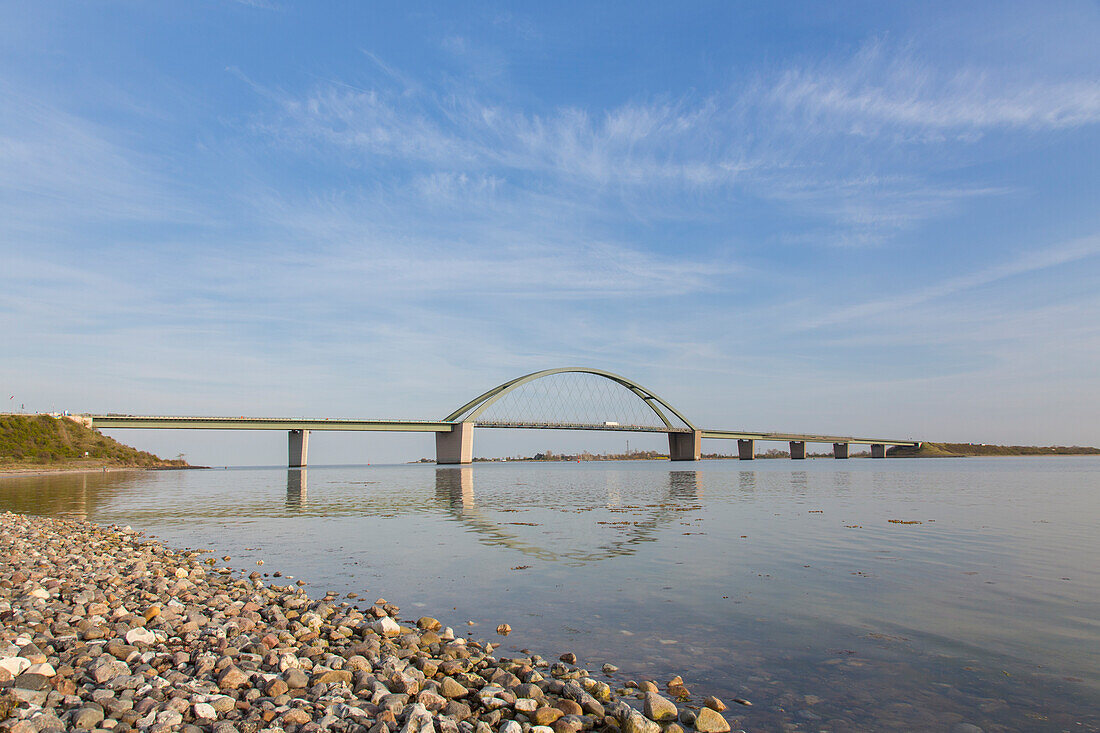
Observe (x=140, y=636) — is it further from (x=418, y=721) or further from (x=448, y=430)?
(x=448, y=430)

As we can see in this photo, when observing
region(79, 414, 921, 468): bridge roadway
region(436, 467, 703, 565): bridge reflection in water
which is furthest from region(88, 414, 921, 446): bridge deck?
region(436, 467, 703, 565): bridge reflection in water

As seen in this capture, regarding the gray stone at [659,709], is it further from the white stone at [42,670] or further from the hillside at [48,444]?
the hillside at [48,444]

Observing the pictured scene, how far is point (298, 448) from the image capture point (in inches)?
4173

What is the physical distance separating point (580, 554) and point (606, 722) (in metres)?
9.66

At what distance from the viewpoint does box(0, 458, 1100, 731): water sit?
6.54 meters

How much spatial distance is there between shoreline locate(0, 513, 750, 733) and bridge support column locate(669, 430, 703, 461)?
439 ft

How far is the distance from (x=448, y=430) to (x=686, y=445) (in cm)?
5611

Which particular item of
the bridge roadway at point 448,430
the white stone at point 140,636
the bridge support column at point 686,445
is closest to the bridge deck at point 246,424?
the bridge roadway at point 448,430

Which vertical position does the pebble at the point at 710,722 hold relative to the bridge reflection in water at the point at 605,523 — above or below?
above

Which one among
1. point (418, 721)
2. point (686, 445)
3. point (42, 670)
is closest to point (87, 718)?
point (42, 670)

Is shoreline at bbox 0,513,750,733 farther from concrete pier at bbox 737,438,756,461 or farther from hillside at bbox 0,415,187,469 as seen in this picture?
concrete pier at bbox 737,438,756,461

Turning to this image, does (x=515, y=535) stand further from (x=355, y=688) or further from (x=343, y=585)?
(x=355, y=688)

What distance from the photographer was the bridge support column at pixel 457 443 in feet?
371

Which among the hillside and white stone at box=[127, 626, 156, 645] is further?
the hillside
